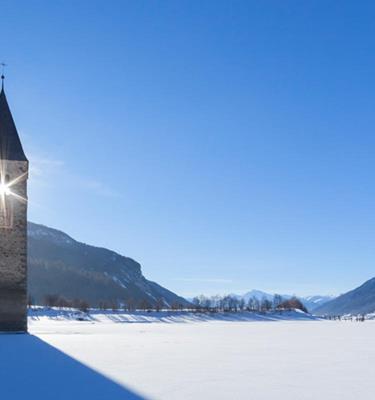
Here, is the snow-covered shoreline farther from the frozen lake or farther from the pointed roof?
the frozen lake

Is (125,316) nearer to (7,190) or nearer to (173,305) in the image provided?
(173,305)

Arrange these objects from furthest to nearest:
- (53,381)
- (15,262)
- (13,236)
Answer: (13,236) → (15,262) → (53,381)

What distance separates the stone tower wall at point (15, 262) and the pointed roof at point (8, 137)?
1.72 ft

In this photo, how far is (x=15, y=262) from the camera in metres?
30.9

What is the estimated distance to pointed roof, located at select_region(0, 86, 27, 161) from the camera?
31938 millimetres

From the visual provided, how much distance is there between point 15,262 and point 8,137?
25.0 feet

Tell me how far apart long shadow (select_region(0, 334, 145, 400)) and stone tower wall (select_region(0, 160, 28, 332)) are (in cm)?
1373

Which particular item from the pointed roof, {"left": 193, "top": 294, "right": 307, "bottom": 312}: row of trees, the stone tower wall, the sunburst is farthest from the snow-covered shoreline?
the pointed roof

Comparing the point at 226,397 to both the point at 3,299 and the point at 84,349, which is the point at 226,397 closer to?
the point at 84,349

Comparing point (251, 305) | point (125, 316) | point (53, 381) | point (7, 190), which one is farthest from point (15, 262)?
point (251, 305)

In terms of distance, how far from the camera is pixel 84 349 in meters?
19.0

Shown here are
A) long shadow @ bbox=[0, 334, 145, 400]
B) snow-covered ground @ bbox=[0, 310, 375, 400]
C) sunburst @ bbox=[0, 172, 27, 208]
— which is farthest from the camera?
sunburst @ bbox=[0, 172, 27, 208]

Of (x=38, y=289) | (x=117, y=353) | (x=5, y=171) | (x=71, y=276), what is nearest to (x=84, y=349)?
(x=117, y=353)

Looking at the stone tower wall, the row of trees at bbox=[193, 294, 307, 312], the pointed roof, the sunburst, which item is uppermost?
the pointed roof
